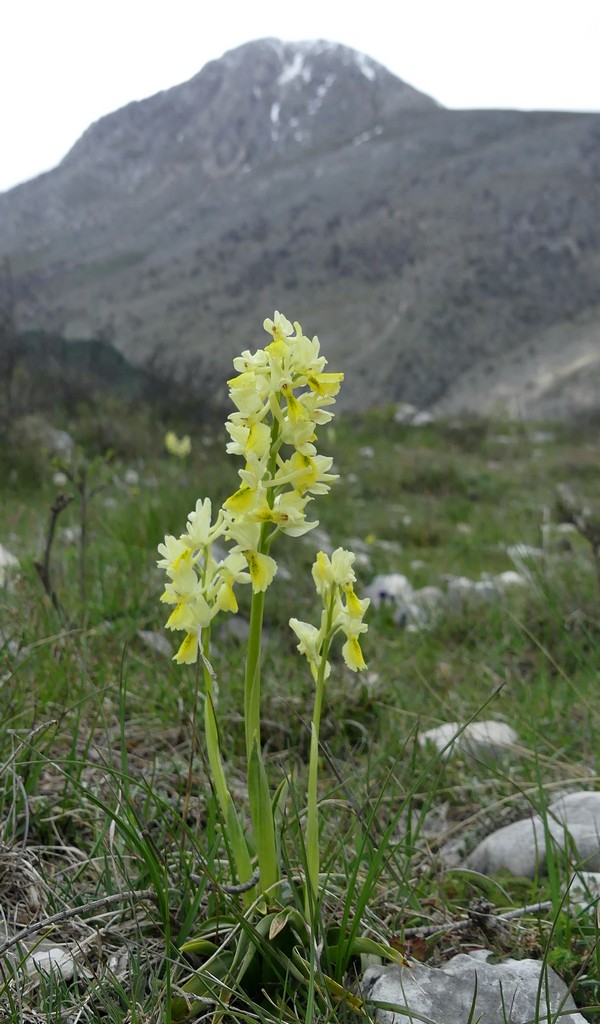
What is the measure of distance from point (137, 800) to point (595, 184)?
45.8 meters

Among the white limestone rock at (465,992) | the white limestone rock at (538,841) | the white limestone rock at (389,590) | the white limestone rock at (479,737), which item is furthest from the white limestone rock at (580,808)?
the white limestone rock at (389,590)

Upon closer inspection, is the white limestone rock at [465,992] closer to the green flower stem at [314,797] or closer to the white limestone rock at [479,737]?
the green flower stem at [314,797]

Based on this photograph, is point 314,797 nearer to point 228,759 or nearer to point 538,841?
point 538,841

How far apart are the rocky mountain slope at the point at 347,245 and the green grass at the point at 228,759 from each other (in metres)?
Answer: 21.6

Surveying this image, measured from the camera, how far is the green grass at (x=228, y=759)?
4.01 feet

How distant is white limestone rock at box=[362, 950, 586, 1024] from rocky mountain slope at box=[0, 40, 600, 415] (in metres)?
24.0

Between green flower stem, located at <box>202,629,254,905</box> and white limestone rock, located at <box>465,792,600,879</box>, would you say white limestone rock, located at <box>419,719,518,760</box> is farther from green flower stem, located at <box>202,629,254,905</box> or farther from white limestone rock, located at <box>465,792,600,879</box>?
green flower stem, located at <box>202,629,254,905</box>

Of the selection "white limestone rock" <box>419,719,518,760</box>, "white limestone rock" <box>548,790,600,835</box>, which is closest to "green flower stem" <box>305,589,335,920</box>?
"white limestone rock" <box>548,790,600,835</box>

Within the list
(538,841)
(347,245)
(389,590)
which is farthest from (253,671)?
(347,245)

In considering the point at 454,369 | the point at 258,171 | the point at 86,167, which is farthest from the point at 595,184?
the point at 86,167

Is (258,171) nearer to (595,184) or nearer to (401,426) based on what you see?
(595,184)

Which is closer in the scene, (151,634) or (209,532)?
(209,532)

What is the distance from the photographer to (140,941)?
1210 mm

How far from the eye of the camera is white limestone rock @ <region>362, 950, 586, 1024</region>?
112cm
